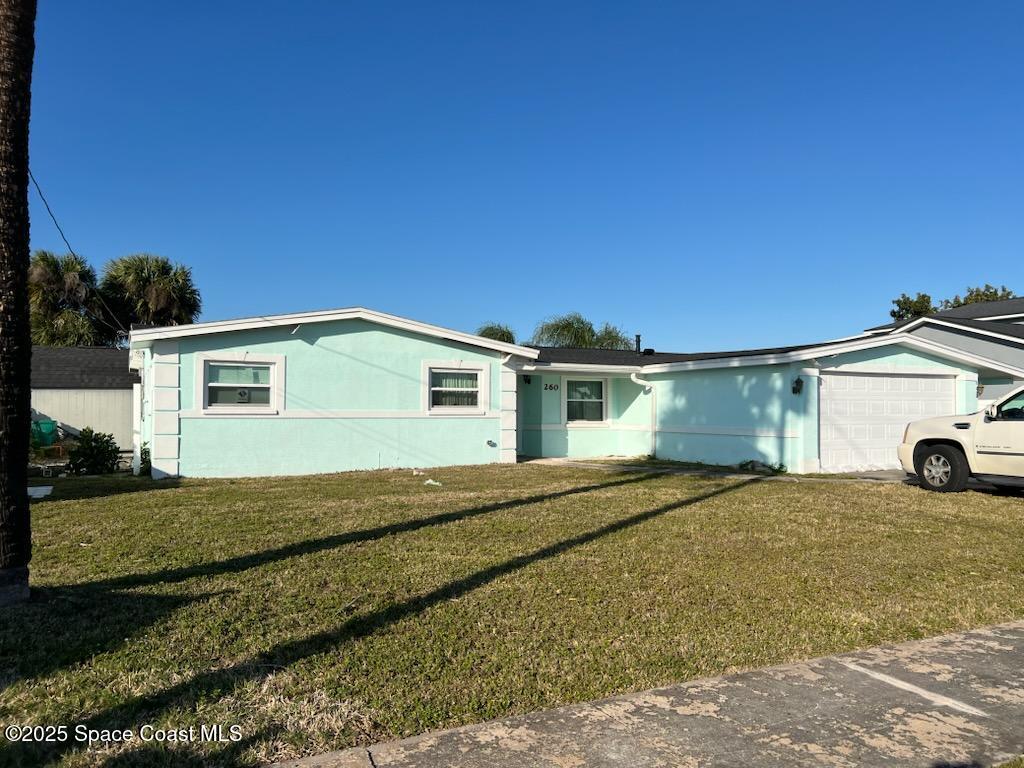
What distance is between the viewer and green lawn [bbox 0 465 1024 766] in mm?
3822

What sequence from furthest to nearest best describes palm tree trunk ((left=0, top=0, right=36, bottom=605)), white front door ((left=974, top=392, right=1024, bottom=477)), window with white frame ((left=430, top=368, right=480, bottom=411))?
1. window with white frame ((left=430, top=368, right=480, bottom=411))
2. white front door ((left=974, top=392, right=1024, bottom=477))
3. palm tree trunk ((left=0, top=0, right=36, bottom=605))

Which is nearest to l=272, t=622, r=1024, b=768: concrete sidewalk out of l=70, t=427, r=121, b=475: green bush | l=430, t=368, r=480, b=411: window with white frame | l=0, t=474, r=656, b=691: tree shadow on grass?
l=0, t=474, r=656, b=691: tree shadow on grass

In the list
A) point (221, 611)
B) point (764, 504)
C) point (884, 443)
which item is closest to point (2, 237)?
point (221, 611)

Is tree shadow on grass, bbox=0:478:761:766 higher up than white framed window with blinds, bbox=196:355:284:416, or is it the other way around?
white framed window with blinds, bbox=196:355:284:416

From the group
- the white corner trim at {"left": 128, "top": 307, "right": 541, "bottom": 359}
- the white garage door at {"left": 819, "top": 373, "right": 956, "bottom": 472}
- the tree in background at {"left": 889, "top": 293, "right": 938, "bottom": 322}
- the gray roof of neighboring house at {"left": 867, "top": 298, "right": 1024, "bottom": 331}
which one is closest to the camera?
the white corner trim at {"left": 128, "top": 307, "right": 541, "bottom": 359}

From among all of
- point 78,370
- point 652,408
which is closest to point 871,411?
point 652,408

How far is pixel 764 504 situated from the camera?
10.9 meters

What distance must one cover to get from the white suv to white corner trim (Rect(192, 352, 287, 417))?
12.1 metres

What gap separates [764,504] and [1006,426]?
3990 mm

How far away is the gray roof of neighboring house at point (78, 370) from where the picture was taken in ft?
75.8

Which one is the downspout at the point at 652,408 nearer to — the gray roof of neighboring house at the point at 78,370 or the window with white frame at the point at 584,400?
the window with white frame at the point at 584,400

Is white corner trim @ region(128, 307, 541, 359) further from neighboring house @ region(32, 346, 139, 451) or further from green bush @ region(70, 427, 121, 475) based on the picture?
neighboring house @ region(32, 346, 139, 451)

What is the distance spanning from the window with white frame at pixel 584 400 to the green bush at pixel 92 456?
36.5 ft

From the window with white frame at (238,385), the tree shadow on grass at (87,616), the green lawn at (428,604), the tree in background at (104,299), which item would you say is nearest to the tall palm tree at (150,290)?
the tree in background at (104,299)
